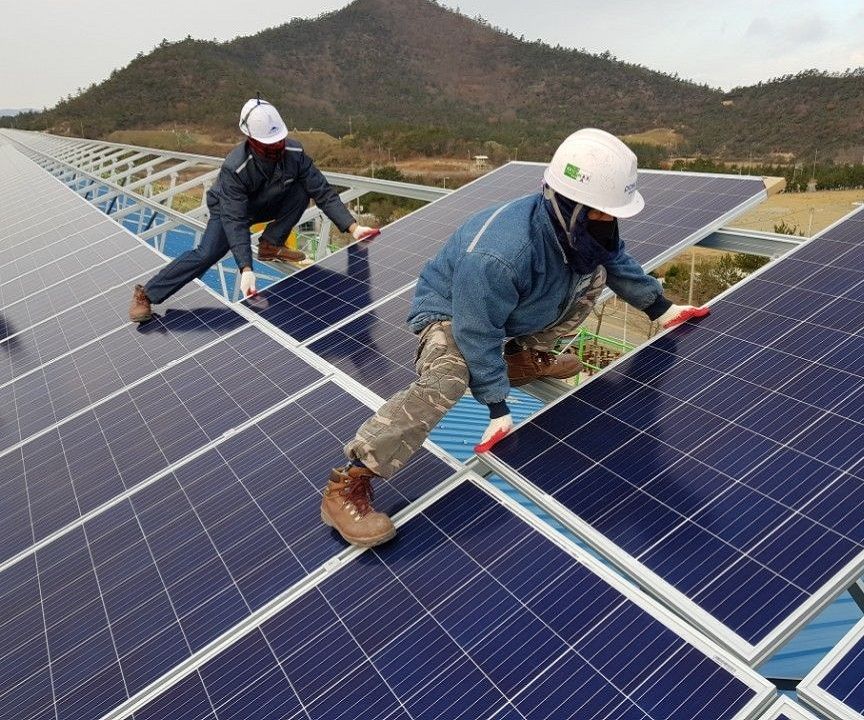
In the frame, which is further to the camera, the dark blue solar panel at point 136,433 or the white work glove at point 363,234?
the white work glove at point 363,234

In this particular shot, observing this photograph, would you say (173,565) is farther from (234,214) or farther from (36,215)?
(36,215)

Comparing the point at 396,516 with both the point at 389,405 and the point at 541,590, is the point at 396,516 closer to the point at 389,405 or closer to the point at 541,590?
→ the point at 389,405

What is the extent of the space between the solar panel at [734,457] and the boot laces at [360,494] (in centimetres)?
91

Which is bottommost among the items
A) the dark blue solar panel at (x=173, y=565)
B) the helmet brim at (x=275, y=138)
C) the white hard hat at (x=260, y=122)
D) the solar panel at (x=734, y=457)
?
the dark blue solar panel at (x=173, y=565)

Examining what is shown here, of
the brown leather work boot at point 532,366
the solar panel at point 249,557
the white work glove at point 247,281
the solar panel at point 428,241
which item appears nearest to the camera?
the solar panel at point 249,557

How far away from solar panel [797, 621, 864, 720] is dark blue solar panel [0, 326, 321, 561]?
4413 mm

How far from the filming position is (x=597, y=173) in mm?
4199

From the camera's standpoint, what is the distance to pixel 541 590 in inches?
141

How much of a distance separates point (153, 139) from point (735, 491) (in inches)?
3542

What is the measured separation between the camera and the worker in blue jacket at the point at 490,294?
4.21m

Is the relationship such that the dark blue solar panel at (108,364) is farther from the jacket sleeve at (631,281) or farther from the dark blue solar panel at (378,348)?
the jacket sleeve at (631,281)

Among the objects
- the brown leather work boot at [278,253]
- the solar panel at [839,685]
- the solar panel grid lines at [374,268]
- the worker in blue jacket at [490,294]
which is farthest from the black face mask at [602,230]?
the brown leather work boot at [278,253]

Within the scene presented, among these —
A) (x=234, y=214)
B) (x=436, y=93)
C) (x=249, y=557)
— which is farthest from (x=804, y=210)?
(x=436, y=93)

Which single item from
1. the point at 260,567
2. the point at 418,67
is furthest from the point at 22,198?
the point at 418,67
